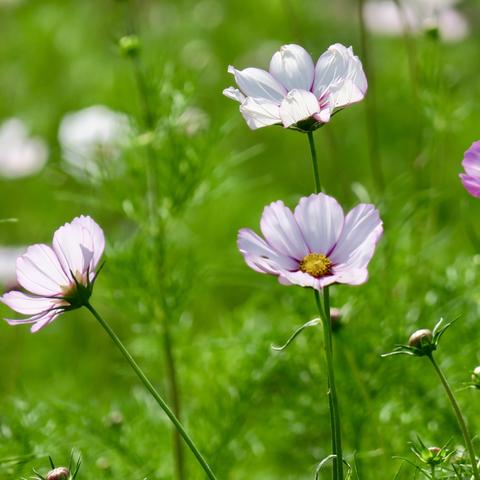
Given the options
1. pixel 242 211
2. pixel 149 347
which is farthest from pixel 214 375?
pixel 242 211

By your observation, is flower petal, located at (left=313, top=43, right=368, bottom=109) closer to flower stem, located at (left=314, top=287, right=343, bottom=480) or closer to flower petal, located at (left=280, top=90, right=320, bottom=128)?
flower petal, located at (left=280, top=90, right=320, bottom=128)

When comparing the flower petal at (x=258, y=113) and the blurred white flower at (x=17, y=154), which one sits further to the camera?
the blurred white flower at (x=17, y=154)

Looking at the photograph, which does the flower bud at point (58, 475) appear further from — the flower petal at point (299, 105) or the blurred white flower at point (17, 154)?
the blurred white flower at point (17, 154)

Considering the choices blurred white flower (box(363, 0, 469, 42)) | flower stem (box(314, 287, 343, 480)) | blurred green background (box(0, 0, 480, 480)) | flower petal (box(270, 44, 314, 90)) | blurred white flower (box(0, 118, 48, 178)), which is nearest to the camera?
flower stem (box(314, 287, 343, 480))

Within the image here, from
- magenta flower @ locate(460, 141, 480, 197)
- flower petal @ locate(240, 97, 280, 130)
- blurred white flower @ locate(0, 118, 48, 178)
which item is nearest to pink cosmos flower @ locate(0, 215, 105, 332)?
flower petal @ locate(240, 97, 280, 130)

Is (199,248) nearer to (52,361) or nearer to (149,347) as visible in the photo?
(52,361)

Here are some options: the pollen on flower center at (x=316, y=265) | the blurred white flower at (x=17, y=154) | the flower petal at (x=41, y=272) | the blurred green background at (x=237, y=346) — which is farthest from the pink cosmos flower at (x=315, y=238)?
the blurred white flower at (x=17, y=154)

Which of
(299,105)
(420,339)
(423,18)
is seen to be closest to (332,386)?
(420,339)
